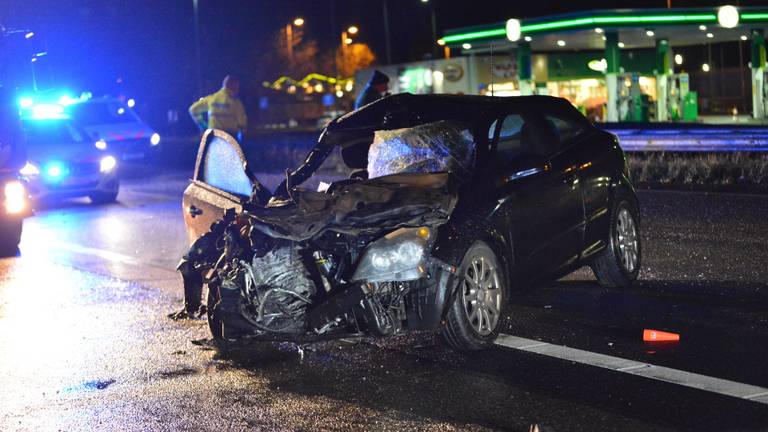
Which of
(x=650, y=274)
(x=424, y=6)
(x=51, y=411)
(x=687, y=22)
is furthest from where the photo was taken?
(x=424, y=6)

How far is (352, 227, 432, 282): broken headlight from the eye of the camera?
6.45 meters

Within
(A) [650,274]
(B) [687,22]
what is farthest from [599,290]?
(B) [687,22]

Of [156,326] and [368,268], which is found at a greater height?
[368,268]

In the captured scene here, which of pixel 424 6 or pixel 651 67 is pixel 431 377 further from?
pixel 424 6

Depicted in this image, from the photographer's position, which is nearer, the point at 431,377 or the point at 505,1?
the point at 431,377

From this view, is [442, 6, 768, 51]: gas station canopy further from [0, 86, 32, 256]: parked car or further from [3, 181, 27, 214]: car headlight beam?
[3, 181, 27, 214]: car headlight beam

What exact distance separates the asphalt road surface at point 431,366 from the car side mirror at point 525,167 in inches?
30.8

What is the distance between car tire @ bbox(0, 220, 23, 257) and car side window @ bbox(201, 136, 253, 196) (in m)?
5.14

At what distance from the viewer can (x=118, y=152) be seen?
26.8 meters

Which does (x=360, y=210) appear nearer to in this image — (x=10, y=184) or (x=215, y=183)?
(x=215, y=183)

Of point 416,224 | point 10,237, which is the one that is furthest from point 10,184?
point 416,224

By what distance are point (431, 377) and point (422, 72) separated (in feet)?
134

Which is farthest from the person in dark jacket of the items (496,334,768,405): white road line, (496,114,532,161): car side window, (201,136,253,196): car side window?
(496,334,768,405): white road line

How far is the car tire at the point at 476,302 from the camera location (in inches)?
262
